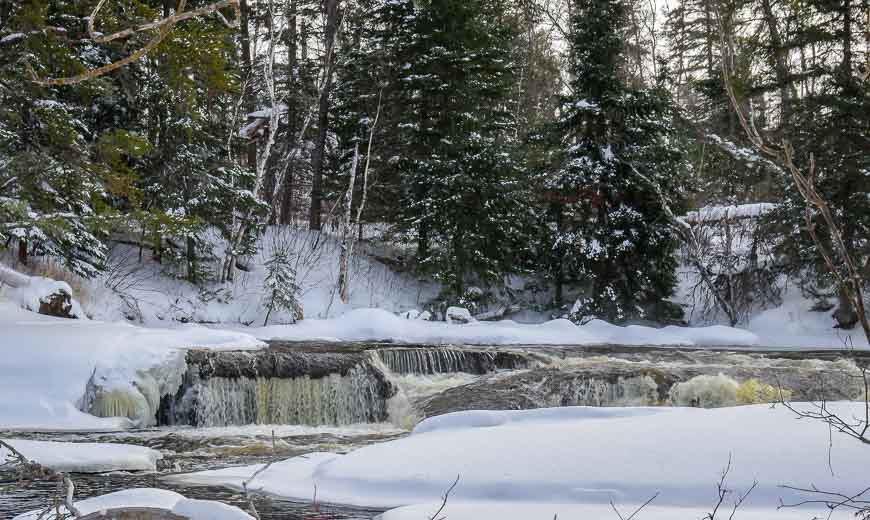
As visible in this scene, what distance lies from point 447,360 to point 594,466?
22.6 feet

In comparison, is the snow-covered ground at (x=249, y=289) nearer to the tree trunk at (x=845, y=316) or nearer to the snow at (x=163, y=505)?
the tree trunk at (x=845, y=316)

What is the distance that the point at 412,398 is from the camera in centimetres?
969

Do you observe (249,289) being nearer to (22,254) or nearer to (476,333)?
(22,254)

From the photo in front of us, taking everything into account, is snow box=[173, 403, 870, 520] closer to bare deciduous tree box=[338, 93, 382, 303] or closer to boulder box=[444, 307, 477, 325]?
boulder box=[444, 307, 477, 325]

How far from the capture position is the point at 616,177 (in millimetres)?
18703

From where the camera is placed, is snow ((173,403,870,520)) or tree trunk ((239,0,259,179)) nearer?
snow ((173,403,870,520))

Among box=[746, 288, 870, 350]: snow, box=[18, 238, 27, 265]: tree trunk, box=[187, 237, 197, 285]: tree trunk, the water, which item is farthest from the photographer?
box=[187, 237, 197, 285]: tree trunk

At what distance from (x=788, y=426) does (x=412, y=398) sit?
577 cm

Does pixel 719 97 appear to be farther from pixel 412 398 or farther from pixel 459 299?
pixel 412 398

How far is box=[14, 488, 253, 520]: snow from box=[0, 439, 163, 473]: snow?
6.02 ft

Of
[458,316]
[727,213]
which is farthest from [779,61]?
[458,316]

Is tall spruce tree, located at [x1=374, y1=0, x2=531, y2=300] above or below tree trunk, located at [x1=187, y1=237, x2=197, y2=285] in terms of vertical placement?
above

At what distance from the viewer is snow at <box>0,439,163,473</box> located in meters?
5.62

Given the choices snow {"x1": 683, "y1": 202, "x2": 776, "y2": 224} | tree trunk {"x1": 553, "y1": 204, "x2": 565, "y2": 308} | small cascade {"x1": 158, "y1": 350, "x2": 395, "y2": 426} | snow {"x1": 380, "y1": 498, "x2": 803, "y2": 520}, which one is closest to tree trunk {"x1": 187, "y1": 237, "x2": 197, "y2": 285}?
small cascade {"x1": 158, "y1": 350, "x2": 395, "y2": 426}
